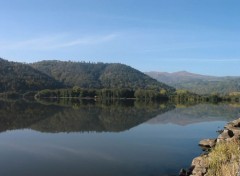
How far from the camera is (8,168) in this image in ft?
94.9

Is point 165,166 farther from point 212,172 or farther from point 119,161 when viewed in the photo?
point 212,172

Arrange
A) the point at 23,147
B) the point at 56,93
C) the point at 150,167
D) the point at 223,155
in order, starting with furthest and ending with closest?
1. the point at 56,93
2. the point at 23,147
3. the point at 150,167
4. the point at 223,155

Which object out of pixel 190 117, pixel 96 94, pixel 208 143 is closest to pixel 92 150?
pixel 208 143

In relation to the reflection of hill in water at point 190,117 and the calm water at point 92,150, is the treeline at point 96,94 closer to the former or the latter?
the reflection of hill in water at point 190,117

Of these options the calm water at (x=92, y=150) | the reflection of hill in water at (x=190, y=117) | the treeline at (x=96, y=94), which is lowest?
the reflection of hill in water at (x=190, y=117)

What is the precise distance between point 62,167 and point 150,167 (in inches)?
304

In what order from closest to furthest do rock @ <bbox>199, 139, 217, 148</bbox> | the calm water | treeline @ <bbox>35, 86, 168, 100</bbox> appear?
the calm water → rock @ <bbox>199, 139, 217, 148</bbox> → treeline @ <bbox>35, 86, 168, 100</bbox>

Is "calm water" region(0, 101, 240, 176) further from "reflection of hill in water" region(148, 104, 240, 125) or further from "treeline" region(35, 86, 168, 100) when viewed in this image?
"treeline" region(35, 86, 168, 100)

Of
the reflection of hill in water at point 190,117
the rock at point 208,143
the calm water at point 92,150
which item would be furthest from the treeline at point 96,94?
the rock at point 208,143

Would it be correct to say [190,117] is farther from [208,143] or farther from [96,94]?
[96,94]

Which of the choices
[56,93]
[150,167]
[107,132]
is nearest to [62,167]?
[150,167]

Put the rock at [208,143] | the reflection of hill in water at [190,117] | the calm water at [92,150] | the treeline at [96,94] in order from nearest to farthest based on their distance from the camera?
the calm water at [92,150]
the rock at [208,143]
the reflection of hill in water at [190,117]
the treeline at [96,94]

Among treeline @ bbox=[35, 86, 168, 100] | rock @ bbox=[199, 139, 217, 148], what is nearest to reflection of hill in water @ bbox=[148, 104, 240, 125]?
rock @ bbox=[199, 139, 217, 148]

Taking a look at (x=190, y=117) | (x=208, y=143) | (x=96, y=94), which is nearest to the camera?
(x=208, y=143)
